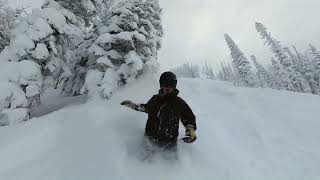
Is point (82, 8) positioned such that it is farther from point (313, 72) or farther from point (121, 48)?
point (313, 72)

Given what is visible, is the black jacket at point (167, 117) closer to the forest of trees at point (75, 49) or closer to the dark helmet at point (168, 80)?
the dark helmet at point (168, 80)

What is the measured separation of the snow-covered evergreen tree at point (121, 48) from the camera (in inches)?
370

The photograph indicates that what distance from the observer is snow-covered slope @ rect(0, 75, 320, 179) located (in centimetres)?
566

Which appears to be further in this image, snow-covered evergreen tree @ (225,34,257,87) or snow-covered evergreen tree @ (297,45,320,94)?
snow-covered evergreen tree @ (297,45,320,94)

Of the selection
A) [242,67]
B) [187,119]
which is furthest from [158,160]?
[242,67]

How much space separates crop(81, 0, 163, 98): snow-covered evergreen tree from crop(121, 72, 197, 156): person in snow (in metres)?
2.91

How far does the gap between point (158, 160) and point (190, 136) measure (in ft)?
2.71

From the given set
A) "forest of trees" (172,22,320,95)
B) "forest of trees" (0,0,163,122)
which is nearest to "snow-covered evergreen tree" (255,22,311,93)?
"forest of trees" (172,22,320,95)

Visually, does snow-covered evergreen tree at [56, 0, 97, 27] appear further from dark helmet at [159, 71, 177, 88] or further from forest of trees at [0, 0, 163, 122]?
dark helmet at [159, 71, 177, 88]

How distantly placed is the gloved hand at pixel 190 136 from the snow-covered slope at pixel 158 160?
527 millimetres

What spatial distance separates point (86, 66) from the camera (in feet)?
35.2

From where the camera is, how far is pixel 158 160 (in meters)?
6.07

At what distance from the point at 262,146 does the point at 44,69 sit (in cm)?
621

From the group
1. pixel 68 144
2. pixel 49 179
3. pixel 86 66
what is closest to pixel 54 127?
pixel 68 144
